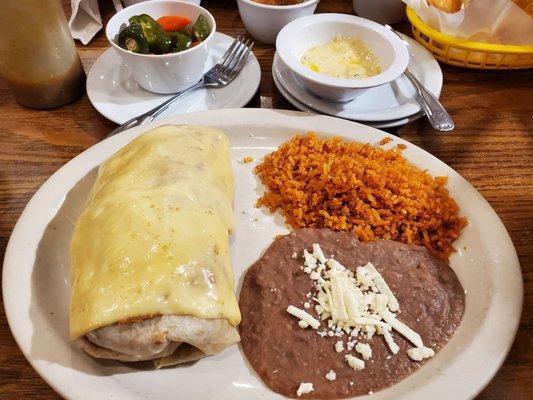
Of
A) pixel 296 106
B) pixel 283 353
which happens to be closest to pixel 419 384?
pixel 283 353

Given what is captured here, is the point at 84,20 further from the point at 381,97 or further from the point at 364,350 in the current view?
the point at 364,350

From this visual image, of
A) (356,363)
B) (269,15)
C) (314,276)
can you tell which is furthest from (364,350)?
(269,15)

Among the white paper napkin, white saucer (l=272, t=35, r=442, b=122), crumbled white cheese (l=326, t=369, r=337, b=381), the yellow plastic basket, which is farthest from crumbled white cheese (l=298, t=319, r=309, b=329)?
the white paper napkin

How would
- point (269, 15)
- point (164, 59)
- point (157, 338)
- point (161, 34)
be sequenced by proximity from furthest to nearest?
point (269, 15)
point (161, 34)
point (164, 59)
point (157, 338)

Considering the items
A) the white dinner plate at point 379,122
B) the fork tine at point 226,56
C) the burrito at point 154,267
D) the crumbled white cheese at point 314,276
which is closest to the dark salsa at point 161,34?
the fork tine at point 226,56

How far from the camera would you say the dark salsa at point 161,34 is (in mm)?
2123

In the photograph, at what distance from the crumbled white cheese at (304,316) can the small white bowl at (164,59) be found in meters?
1.26

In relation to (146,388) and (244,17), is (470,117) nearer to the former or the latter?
(244,17)

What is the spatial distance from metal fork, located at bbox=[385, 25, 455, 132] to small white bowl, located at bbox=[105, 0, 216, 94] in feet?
3.35

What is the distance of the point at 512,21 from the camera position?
2.38 metres

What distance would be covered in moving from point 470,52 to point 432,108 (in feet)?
1.77

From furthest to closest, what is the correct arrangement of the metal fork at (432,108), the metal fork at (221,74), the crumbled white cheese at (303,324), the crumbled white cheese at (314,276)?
the metal fork at (221,74) → the metal fork at (432,108) → the crumbled white cheese at (314,276) → the crumbled white cheese at (303,324)

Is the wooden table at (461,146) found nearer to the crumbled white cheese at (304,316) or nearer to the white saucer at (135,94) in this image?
the white saucer at (135,94)

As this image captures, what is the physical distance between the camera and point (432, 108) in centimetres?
212
